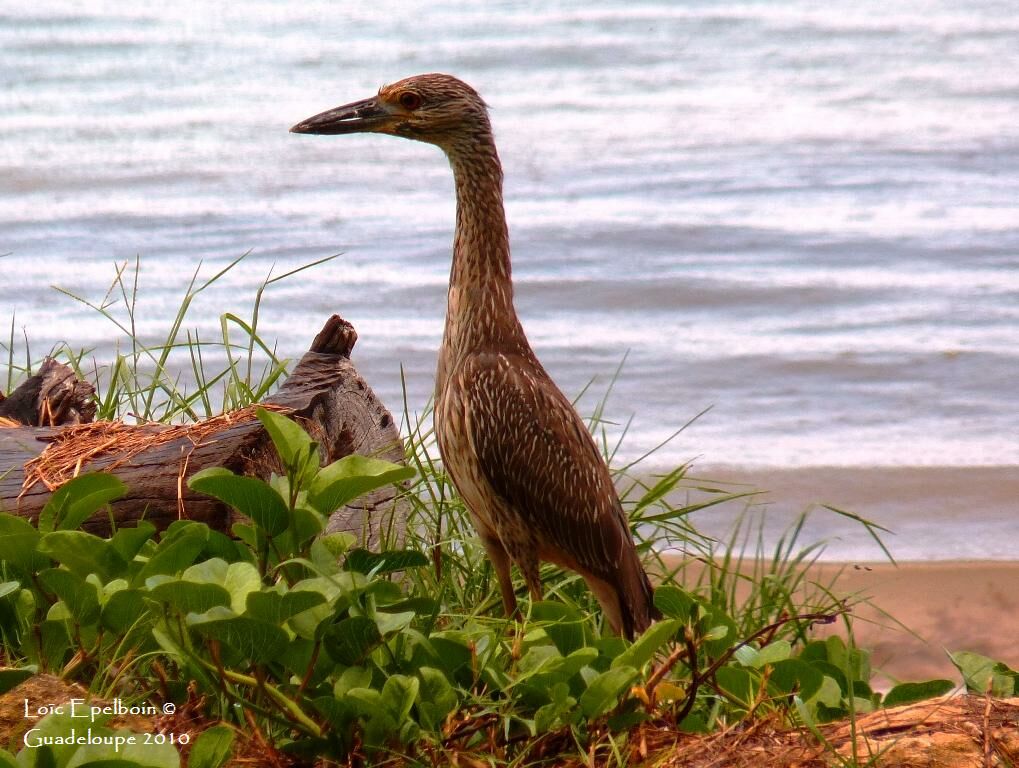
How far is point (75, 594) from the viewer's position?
3113mm

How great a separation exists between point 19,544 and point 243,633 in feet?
2.44

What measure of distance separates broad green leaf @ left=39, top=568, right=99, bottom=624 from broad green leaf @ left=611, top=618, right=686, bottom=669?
3.56 ft

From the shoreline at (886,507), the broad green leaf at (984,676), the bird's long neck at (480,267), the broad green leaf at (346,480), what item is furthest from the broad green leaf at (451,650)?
the shoreline at (886,507)

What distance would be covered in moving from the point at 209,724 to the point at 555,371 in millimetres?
5184

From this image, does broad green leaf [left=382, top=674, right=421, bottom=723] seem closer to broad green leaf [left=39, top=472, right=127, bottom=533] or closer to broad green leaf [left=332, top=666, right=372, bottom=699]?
broad green leaf [left=332, top=666, right=372, bottom=699]

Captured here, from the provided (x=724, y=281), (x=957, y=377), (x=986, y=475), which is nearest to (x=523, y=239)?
(x=724, y=281)

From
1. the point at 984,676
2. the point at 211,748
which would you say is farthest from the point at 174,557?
the point at 984,676

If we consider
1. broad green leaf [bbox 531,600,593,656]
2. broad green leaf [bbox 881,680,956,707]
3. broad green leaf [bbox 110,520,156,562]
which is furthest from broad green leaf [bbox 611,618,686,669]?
broad green leaf [bbox 110,520,156,562]

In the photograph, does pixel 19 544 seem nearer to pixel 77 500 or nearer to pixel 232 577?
pixel 77 500

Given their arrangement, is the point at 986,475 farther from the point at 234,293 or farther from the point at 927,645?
the point at 234,293

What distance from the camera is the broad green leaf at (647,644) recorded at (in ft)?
9.22

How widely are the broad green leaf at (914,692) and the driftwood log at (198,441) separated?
1.63 meters

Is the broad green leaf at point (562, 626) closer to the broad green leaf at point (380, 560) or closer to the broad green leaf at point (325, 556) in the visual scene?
the broad green leaf at point (380, 560)

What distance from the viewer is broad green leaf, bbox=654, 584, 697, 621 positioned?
3170 millimetres
